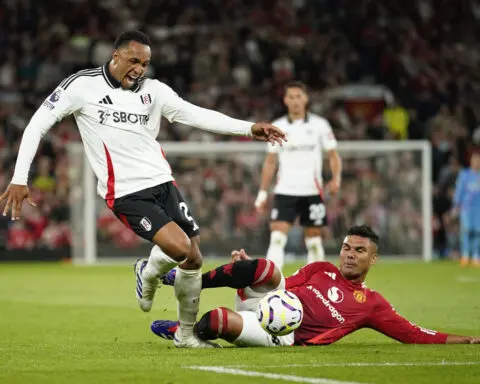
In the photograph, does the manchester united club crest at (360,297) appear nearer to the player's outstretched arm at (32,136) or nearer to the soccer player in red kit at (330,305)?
the soccer player in red kit at (330,305)

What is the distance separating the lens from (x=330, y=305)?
8.33 metres

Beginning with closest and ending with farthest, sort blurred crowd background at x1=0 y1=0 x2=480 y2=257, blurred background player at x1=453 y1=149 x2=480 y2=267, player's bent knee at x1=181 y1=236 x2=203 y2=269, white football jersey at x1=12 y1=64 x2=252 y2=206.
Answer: player's bent knee at x1=181 y1=236 x2=203 y2=269 → white football jersey at x1=12 y1=64 x2=252 y2=206 → blurred background player at x1=453 y1=149 x2=480 y2=267 → blurred crowd background at x1=0 y1=0 x2=480 y2=257

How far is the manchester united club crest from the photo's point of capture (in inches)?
328

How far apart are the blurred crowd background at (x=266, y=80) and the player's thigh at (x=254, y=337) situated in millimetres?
12806

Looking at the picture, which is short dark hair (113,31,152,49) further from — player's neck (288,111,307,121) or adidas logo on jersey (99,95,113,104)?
player's neck (288,111,307,121)

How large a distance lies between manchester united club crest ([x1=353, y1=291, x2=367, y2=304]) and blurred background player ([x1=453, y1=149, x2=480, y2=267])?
13.1 metres

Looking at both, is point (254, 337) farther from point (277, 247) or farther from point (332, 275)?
point (277, 247)

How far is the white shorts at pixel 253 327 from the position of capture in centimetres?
819

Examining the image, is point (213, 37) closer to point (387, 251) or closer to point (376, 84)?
point (376, 84)

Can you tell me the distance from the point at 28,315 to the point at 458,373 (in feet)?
19.4

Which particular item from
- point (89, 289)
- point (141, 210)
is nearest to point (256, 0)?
point (89, 289)

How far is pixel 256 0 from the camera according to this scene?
27.4 meters

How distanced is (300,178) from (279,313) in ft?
22.4

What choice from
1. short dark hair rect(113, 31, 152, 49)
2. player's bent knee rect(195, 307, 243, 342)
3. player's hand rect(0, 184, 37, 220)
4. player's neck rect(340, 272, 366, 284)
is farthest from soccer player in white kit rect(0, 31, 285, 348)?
player's neck rect(340, 272, 366, 284)
